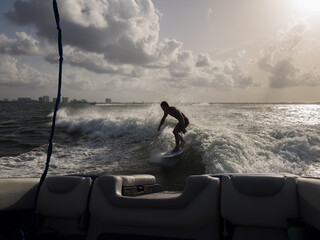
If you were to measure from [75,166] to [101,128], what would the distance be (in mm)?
10355

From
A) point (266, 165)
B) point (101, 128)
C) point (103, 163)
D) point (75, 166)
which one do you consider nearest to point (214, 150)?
point (266, 165)

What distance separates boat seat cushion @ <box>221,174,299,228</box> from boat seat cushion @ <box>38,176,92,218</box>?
142 cm

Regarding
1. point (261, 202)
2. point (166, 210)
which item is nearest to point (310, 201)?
point (261, 202)

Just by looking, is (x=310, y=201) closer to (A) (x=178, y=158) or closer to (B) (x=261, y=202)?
(B) (x=261, y=202)

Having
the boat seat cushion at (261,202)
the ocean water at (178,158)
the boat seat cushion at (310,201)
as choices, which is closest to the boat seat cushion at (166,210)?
the boat seat cushion at (261,202)

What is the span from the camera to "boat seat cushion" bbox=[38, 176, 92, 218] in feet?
8.84

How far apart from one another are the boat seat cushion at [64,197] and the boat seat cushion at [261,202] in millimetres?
1424

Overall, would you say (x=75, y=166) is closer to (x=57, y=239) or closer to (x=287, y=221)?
(x=57, y=239)

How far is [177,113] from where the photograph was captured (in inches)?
416

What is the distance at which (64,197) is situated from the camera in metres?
2.75

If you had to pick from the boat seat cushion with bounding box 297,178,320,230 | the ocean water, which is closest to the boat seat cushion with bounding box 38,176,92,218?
the boat seat cushion with bounding box 297,178,320,230

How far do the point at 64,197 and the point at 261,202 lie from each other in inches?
77.4

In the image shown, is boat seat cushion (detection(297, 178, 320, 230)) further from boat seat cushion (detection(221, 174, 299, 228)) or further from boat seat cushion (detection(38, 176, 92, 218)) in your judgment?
boat seat cushion (detection(38, 176, 92, 218))

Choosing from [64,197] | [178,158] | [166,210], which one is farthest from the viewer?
[178,158]
